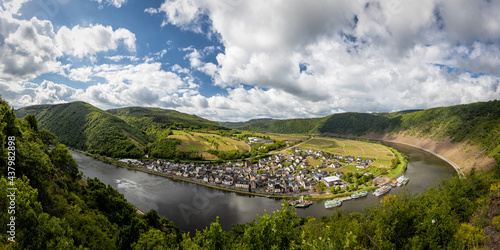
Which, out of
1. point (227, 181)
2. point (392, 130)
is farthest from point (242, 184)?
point (392, 130)

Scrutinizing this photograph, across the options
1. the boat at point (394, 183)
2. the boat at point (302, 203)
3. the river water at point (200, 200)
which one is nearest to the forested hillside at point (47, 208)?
the river water at point (200, 200)

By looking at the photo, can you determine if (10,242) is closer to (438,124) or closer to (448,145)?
(448,145)

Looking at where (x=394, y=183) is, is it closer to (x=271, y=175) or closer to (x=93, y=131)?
(x=271, y=175)

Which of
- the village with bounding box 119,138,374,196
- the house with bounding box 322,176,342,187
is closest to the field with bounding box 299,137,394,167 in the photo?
the village with bounding box 119,138,374,196

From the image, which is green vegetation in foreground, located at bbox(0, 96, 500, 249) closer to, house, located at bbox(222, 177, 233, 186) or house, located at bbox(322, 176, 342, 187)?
house, located at bbox(222, 177, 233, 186)

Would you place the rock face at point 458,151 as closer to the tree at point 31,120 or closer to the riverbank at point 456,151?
the riverbank at point 456,151
